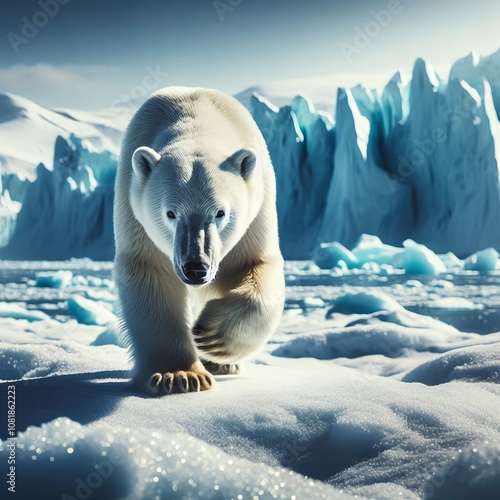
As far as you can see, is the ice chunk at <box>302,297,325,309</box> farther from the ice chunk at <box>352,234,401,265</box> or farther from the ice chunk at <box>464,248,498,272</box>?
the ice chunk at <box>352,234,401,265</box>

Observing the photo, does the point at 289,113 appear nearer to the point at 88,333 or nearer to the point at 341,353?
the point at 88,333

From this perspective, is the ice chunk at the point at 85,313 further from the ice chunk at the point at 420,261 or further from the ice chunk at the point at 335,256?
the ice chunk at the point at 335,256

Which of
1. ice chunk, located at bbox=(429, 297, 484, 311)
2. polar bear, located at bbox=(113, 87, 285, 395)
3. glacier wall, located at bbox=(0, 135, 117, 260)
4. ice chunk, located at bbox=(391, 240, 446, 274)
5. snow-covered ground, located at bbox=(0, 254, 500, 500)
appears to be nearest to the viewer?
snow-covered ground, located at bbox=(0, 254, 500, 500)

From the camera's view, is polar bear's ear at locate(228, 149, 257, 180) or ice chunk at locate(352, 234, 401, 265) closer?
polar bear's ear at locate(228, 149, 257, 180)

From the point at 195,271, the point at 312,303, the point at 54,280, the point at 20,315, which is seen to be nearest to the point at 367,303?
the point at 312,303

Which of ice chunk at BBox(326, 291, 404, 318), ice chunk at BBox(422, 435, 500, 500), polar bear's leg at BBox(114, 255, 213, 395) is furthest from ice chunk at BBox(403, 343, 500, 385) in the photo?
ice chunk at BBox(326, 291, 404, 318)

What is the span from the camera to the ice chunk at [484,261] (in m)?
7.10

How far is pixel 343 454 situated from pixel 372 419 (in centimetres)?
10

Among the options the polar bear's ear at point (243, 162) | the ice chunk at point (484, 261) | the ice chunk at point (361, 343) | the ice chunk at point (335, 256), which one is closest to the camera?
the polar bear's ear at point (243, 162)

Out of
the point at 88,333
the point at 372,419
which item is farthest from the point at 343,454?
the point at 88,333

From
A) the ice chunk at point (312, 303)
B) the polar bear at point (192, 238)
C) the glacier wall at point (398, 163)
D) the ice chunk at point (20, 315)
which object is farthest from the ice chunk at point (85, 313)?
the glacier wall at point (398, 163)

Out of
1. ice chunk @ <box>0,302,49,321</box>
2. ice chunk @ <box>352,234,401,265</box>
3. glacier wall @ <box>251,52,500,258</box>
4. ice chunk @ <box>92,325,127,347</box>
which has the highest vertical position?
glacier wall @ <box>251,52,500,258</box>

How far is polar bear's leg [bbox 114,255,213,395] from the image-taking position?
4.89 ft

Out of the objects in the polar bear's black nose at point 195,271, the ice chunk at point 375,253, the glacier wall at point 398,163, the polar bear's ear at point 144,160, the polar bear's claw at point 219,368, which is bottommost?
the polar bear's claw at point 219,368
